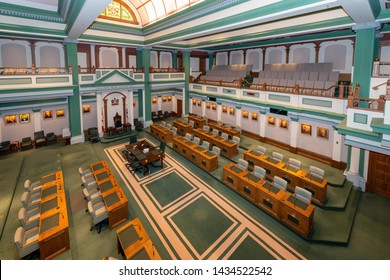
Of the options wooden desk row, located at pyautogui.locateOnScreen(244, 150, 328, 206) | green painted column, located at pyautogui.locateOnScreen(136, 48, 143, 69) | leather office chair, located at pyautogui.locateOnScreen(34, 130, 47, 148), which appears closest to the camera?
wooden desk row, located at pyautogui.locateOnScreen(244, 150, 328, 206)

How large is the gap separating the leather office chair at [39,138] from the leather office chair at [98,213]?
11631 millimetres

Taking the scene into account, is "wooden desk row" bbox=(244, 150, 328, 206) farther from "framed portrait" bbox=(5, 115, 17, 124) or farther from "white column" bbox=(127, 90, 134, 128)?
"framed portrait" bbox=(5, 115, 17, 124)

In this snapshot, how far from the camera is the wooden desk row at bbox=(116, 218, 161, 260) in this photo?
624cm

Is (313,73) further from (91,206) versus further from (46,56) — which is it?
(46,56)

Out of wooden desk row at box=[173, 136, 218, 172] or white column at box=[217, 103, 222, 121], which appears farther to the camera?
white column at box=[217, 103, 222, 121]

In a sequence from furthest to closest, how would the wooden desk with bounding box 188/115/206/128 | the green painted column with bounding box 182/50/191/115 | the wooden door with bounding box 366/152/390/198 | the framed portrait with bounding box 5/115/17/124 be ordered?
the green painted column with bounding box 182/50/191/115 → the wooden desk with bounding box 188/115/206/128 → the framed portrait with bounding box 5/115/17/124 → the wooden door with bounding box 366/152/390/198

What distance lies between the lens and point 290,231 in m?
8.70

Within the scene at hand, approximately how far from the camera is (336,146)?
43.5ft

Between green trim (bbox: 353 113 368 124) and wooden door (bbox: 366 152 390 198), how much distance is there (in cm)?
406

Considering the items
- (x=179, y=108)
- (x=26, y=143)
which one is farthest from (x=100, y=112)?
(x=179, y=108)

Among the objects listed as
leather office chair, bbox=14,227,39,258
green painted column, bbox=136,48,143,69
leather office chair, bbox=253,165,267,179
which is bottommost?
leather office chair, bbox=14,227,39,258

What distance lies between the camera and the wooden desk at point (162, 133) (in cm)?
1800

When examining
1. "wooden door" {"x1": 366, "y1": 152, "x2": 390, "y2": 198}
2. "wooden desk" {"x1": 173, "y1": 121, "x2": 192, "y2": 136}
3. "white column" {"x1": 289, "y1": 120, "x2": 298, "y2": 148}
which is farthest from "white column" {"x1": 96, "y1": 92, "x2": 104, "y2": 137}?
"wooden door" {"x1": 366, "y1": 152, "x2": 390, "y2": 198}
